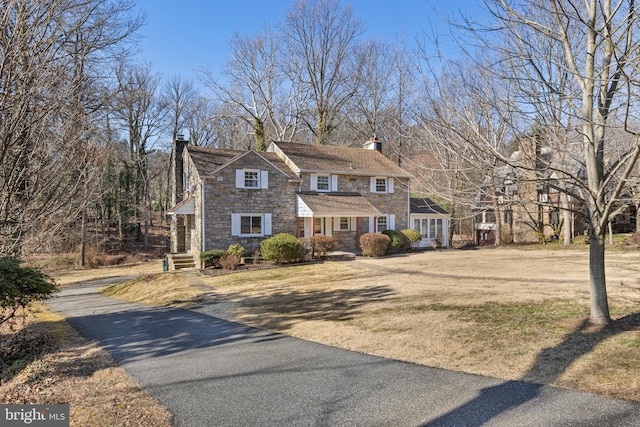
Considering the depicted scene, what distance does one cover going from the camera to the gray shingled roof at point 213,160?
20641mm

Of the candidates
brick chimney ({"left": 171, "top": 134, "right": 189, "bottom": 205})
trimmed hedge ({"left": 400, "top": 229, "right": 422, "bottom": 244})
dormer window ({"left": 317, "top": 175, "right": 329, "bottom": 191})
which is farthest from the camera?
brick chimney ({"left": 171, "top": 134, "right": 189, "bottom": 205})

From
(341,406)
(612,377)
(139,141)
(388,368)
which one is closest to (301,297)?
(388,368)

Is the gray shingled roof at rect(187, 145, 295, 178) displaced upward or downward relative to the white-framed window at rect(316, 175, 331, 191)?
upward

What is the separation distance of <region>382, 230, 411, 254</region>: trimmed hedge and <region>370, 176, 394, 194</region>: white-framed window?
2.88m

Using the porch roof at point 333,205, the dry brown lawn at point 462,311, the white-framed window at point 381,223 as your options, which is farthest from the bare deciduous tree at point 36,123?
the white-framed window at point 381,223

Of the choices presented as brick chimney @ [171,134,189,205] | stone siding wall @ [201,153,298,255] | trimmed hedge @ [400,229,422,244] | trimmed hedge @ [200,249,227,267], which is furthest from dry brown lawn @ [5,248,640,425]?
brick chimney @ [171,134,189,205]

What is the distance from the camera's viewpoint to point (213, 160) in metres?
21.8

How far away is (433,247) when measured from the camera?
25.9 meters

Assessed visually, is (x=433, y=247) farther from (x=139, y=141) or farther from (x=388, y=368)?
(x=139, y=141)

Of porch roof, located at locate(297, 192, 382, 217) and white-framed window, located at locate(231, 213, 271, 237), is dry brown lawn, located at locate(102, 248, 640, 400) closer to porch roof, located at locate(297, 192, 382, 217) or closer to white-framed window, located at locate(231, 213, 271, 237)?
white-framed window, located at locate(231, 213, 271, 237)

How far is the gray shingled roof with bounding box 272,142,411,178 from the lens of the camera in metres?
23.5

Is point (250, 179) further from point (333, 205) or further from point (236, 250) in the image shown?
point (333, 205)

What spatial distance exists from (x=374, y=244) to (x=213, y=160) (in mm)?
9645

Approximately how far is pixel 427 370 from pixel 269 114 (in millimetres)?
31186
